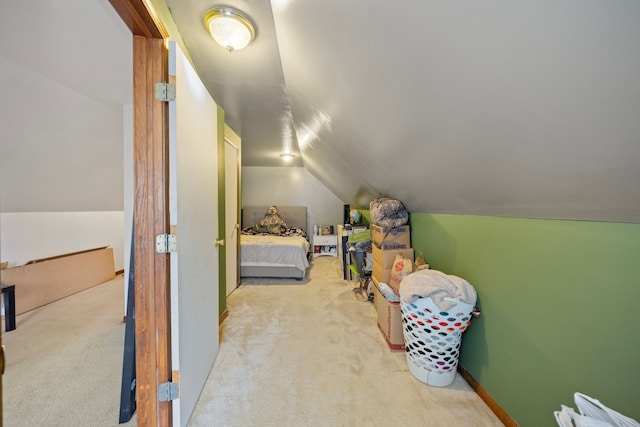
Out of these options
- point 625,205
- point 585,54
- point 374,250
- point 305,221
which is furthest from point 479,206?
point 305,221

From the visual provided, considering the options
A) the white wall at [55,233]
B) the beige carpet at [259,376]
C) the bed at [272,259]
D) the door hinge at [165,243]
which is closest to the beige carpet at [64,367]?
the beige carpet at [259,376]

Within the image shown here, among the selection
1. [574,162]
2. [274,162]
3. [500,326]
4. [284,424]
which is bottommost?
[284,424]

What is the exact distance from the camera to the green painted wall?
3.24ft

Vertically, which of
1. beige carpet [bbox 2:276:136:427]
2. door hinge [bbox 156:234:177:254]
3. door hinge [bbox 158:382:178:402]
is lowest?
beige carpet [bbox 2:276:136:427]

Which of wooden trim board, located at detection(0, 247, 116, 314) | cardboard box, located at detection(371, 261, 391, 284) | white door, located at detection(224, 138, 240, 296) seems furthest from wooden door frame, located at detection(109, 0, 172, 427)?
wooden trim board, located at detection(0, 247, 116, 314)

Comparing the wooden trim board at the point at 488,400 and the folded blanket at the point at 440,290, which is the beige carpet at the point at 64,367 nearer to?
the folded blanket at the point at 440,290

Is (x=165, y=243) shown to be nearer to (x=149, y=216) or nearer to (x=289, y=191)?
(x=149, y=216)

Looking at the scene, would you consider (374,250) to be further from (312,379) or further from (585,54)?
(585,54)

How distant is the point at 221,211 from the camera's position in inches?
96.9

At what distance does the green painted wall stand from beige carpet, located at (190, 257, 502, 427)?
345 millimetres

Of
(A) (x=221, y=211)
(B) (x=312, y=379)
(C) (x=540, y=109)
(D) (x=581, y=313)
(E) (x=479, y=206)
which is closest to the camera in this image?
(C) (x=540, y=109)

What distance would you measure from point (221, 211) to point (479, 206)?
7.24 feet

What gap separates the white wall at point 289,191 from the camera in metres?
6.08

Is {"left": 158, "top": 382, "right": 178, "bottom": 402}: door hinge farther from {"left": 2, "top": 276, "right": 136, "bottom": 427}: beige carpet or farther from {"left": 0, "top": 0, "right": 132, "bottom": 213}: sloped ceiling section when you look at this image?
{"left": 0, "top": 0, "right": 132, "bottom": 213}: sloped ceiling section
